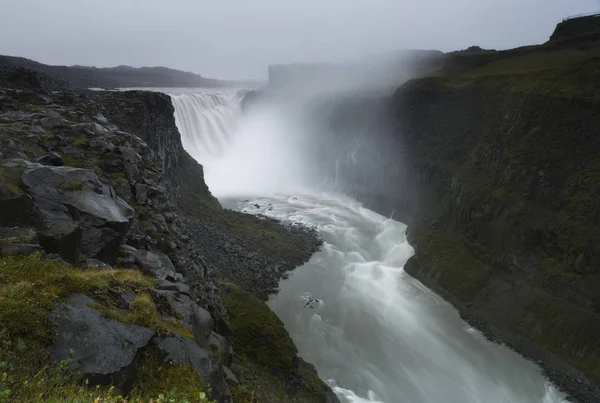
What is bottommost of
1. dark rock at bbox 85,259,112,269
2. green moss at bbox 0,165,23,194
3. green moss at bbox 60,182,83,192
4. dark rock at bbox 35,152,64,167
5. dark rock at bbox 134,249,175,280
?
dark rock at bbox 134,249,175,280

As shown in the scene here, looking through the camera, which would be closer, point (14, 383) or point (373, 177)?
point (14, 383)

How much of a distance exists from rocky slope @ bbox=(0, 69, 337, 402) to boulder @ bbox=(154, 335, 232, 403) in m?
0.03

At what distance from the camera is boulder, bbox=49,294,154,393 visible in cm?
717

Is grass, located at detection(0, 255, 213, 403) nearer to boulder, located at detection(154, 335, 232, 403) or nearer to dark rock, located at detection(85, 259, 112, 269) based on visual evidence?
boulder, located at detection(154, 335, 232, 403)

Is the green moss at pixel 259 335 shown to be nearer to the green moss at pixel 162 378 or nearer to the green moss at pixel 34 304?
the green moss at pixel 34 304

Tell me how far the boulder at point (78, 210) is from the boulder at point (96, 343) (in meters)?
3.82

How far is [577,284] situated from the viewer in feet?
94.2

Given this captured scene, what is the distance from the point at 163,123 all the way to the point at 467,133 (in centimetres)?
3893

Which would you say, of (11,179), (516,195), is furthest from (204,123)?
(11,179)

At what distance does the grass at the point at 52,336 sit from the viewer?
5650 millimetres

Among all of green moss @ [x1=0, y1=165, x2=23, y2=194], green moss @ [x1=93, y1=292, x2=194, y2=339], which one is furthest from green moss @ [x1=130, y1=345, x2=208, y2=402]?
green moss @ [x1=0, y1=165, x2=23, y2=194]

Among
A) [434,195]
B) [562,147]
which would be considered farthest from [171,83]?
[562,147]

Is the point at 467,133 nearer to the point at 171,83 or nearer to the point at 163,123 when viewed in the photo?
the point at 163,123

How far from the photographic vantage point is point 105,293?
367 inches
